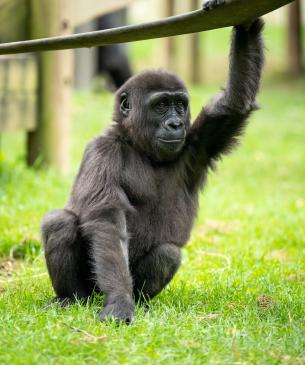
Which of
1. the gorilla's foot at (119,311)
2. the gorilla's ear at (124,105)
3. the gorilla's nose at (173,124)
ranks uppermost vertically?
the gorilla's ear at (124,105)

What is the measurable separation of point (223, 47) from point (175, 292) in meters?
21.9

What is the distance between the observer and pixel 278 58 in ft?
82.0

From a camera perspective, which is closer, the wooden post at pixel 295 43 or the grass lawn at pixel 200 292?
the grass lawn at pixel 200 292

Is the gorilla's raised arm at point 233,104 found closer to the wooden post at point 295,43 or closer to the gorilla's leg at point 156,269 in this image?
the gorilla's leg at point 156,269

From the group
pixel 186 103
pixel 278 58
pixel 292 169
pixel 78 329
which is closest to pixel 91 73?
pixel 292 169

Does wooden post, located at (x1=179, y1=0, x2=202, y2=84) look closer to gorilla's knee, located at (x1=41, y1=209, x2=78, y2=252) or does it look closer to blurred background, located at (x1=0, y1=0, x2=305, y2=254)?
blurred background, located at (x1=0, y1=0, x2=305, y2=254)

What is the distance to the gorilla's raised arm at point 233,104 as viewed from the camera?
18.1 ft

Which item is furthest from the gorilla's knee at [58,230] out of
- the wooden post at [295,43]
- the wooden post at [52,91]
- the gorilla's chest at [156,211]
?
the wooden post at [295,43]

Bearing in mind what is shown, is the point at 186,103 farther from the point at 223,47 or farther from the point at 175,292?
the point at 223,47

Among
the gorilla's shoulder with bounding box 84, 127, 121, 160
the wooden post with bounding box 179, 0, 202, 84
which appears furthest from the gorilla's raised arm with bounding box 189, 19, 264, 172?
the wooden post with bounding box 179, 0, 202, 84

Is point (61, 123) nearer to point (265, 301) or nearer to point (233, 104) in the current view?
point (233, 104)

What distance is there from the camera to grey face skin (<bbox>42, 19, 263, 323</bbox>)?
17.0ft

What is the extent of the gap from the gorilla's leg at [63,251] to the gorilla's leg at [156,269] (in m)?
0.45

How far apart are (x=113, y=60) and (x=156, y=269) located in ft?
36.5
